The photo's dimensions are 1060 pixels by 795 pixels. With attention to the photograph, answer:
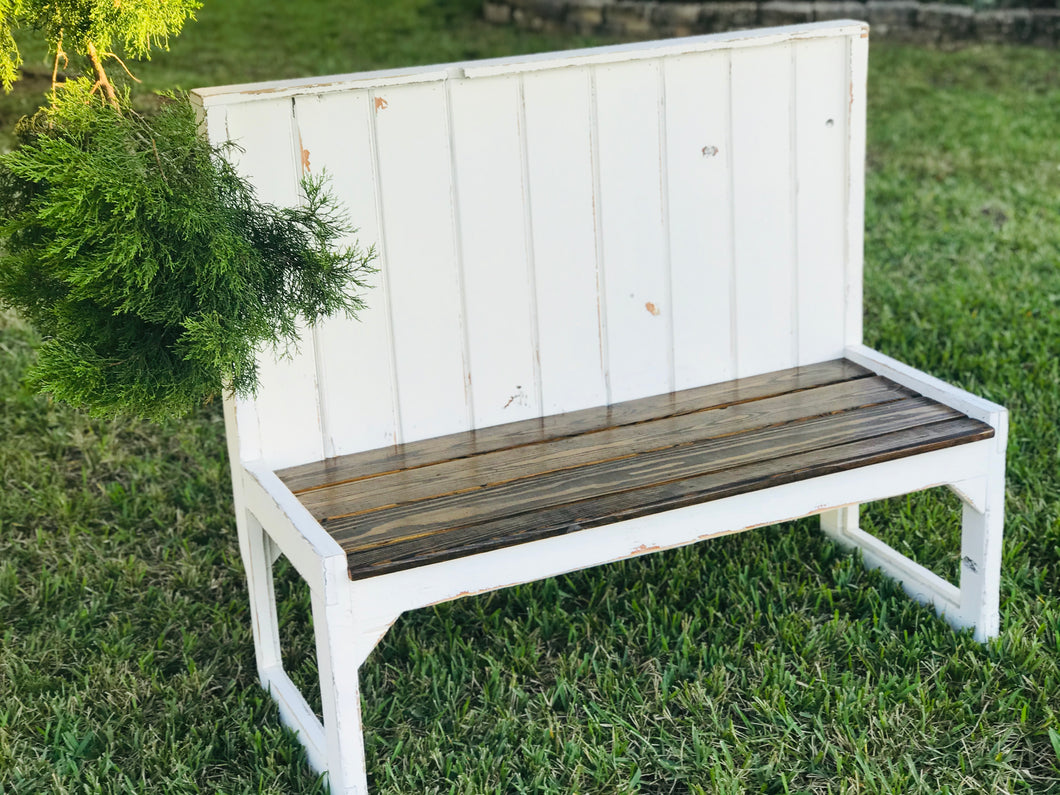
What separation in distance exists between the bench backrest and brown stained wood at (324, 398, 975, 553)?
0.34m

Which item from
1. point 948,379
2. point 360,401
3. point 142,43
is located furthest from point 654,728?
point 948,379

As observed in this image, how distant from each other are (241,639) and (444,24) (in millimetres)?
7466

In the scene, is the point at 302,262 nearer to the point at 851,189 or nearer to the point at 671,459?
the point at 671,459

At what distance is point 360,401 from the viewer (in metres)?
2.54

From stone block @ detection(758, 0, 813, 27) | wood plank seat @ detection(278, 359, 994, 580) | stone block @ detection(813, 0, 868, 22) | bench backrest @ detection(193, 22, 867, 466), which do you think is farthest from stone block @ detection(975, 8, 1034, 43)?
wood plank seat @ detection(278, 359, 994, 580)

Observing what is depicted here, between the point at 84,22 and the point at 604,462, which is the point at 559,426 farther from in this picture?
the point at 84,22

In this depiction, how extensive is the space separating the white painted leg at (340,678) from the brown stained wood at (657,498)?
0.16 feet

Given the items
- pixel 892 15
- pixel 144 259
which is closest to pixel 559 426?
pixel 144 259

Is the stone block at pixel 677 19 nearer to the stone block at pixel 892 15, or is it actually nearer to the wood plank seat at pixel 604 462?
the stone block at pixel 892 15

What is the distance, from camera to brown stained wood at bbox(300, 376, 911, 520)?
2.33 m

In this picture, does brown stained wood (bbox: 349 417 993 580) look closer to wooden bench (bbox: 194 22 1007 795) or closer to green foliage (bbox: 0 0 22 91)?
wooden bench (bbox: 194 22 1007 795)

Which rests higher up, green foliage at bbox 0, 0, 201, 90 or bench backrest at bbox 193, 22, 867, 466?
green foliage at bbox 0, 0, 201, 90

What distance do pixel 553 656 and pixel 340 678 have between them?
2.49ft

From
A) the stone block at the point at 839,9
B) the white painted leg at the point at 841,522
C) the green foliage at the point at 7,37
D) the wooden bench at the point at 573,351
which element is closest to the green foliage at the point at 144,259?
the green foliage at the point at 7,37
